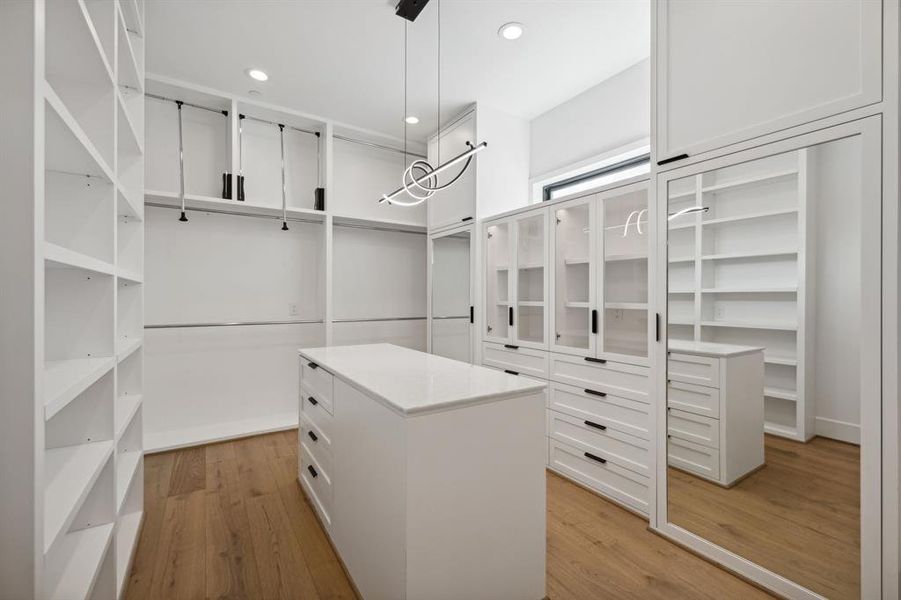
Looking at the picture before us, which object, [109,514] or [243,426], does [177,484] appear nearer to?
[243,426]

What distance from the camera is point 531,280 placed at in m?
3.09

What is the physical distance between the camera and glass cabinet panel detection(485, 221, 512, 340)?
3264 millimetres

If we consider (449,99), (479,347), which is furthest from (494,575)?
(449,99)

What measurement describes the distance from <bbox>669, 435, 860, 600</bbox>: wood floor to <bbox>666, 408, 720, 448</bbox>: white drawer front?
20cm

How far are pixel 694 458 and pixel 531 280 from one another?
1.57 meters

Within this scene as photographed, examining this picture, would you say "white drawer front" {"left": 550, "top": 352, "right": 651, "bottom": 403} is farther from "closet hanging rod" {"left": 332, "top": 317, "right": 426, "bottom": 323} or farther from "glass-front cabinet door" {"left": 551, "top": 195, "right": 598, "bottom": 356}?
"closet hanging rod" {"left": 332, "top": 317, "right": 426, "bottom": 323}

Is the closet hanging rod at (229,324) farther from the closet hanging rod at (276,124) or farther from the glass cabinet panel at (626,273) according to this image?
the glass cabinet panel at (626,273)

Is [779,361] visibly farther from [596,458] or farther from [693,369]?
[596,458]

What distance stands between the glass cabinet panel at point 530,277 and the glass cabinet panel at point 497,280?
108mm

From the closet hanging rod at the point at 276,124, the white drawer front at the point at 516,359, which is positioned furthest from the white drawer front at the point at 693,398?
the closet hanging rod at the point at 276,124

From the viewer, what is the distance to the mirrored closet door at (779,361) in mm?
1401

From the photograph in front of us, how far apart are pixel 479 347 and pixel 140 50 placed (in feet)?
9.50

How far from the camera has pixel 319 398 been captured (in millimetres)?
2121

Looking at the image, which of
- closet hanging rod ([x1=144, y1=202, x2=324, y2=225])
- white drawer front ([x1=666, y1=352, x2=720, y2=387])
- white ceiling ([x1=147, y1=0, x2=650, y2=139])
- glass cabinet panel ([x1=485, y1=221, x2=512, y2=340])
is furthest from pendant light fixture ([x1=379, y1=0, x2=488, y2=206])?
white drawer front ([x1=666, y1=352, x2=720, y2=387])
